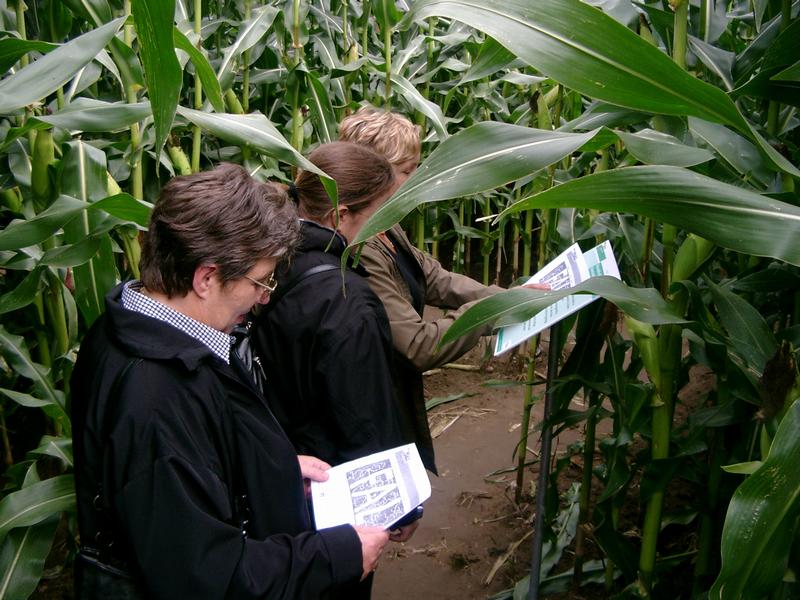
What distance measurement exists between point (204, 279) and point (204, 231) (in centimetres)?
9

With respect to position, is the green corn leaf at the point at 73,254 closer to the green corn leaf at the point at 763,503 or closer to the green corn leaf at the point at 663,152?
the green corn leaf at the point at 663,152

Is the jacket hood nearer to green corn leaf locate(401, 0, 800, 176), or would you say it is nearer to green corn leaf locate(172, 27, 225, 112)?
green corn leaf locate(172, 27, 225, 112)

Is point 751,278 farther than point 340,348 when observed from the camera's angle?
No

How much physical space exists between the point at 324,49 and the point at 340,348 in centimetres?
245

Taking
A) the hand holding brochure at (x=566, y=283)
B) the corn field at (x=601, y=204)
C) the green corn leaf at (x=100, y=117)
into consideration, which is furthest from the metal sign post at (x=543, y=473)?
the green corn leaf at (x=100, y=117)

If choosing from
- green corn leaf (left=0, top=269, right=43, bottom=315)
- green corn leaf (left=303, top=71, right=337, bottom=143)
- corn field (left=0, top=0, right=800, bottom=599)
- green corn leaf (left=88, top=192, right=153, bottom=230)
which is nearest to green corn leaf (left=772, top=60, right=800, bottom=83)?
corn field (left=0, top=0, right=800, bottom=599)

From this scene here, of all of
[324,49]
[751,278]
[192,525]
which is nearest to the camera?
[192,525]

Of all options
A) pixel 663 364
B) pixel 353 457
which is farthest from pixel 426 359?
pixel 663 364

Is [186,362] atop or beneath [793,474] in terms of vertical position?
atop

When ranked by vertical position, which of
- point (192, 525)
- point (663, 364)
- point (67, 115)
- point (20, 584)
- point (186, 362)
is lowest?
point (20, 584)

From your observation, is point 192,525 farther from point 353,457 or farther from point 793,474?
point 793,474

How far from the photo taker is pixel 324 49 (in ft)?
12.2

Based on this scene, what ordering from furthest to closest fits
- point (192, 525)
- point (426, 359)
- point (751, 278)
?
point (426, 359) < point (751, 278) < point (192, 525)

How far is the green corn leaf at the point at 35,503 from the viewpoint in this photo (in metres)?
1.62
